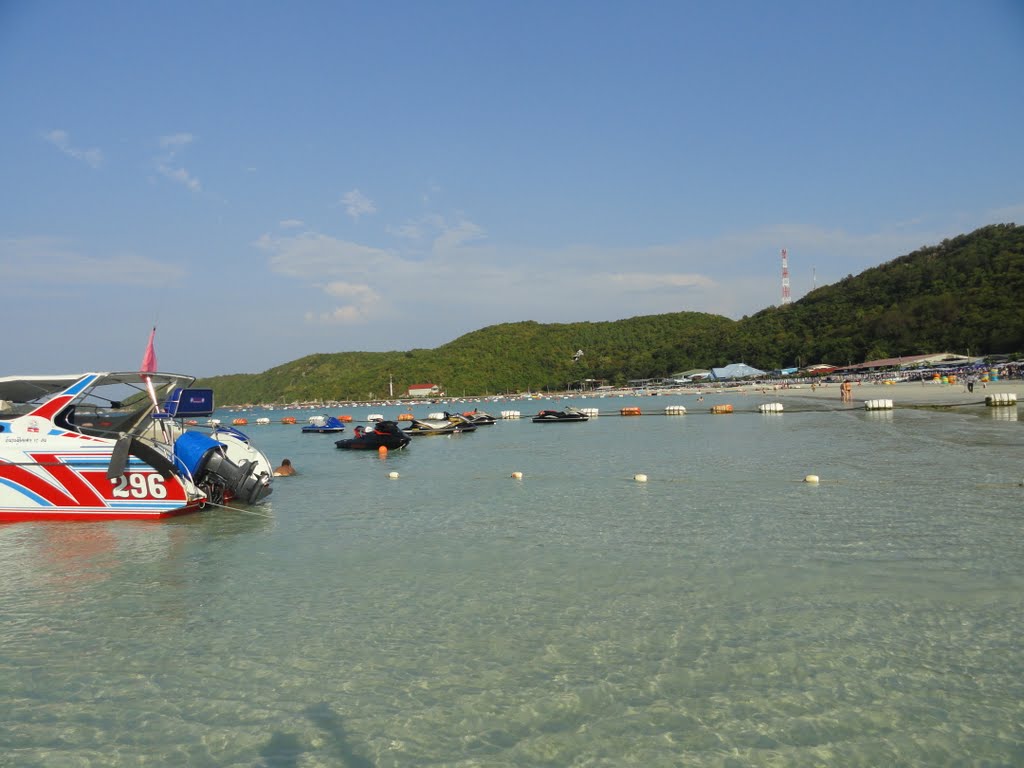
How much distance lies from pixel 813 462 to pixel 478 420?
32.4 metres

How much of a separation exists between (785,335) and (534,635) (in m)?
136

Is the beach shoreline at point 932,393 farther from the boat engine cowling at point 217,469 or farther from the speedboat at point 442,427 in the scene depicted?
the boat engine cowling at point 217,469

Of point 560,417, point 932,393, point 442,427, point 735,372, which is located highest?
point 735,372

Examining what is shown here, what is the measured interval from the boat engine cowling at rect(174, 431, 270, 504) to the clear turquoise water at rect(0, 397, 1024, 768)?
4.75 feet

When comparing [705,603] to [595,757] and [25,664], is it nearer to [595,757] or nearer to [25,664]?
[595,757]

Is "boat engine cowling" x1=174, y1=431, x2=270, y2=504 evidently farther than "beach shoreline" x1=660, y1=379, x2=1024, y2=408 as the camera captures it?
No

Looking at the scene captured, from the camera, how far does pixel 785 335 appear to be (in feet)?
431

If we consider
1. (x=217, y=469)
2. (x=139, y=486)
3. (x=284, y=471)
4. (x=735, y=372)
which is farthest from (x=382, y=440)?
(x=735, y=372)

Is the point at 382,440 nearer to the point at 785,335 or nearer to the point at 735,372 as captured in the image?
the point at 735,372

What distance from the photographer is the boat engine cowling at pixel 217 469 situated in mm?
14594

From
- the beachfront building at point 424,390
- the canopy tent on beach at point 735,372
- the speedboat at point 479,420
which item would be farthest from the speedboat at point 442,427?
the beachfront building at point 424,390

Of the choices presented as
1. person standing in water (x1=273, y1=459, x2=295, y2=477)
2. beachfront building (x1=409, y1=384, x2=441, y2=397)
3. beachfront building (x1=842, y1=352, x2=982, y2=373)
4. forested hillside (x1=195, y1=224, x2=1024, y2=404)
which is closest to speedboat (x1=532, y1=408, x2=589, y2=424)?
person standing in water (x1=273, y1=459, x2=295, y2=477)

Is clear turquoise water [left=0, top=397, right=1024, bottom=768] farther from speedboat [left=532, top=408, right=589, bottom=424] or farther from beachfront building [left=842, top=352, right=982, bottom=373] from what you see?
beachfront building [left=842, top=352, right=982, bottom=373]

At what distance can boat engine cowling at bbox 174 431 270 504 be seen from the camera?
14594 millimetres
